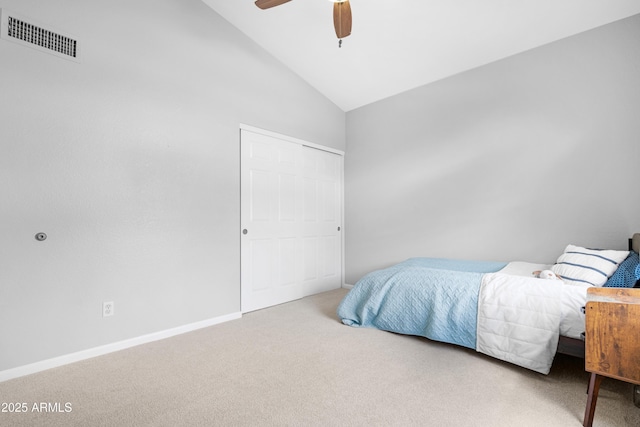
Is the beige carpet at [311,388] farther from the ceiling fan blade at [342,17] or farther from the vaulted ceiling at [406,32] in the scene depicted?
the vaulted ceiling at [406,32]

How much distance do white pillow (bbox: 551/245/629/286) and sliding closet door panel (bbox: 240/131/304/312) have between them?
2.59 m

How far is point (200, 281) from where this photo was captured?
284 cm

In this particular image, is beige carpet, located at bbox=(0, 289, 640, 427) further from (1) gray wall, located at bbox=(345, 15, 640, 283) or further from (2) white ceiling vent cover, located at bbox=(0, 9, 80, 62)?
(2) white ceiling vent cover, located at bbox=(0, 9, 80, 62)

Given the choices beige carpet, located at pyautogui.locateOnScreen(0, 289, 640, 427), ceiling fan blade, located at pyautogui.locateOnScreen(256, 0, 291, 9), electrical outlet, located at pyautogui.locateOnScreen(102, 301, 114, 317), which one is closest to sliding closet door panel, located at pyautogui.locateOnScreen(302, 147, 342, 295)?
beige carpet, located at pyautogui.locateOnScreen(0, 289, 640, 427)

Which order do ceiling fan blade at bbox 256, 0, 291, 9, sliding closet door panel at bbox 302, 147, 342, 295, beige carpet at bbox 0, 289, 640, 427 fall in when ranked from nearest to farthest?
1. beige carpet at bbox 0, 289, 640, 427
2. ceiling fan blade at bbox 256, 0, 291, 9
3. sliding closet door panel at bbox 302, 147, 342, 295

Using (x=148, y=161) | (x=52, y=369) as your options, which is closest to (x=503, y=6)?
(x=148, y=161)

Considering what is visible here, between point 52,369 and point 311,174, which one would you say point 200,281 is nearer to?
point 52,369

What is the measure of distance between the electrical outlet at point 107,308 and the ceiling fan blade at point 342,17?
2.69 m

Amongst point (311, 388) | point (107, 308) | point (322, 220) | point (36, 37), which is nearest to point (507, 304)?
point (311, 388)

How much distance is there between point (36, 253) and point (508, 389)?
3093 mm

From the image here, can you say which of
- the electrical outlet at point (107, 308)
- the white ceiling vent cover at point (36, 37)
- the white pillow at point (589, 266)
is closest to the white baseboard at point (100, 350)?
the electrical outlet at point (107, 308)

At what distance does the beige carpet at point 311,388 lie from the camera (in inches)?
58.4

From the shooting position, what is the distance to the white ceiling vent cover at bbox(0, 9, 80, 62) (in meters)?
1.95

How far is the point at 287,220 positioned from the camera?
368 cm
